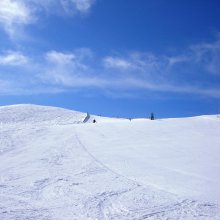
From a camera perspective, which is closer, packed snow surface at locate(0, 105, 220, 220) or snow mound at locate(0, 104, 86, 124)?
packed snow surface at locate(0, 105, 220, 220)

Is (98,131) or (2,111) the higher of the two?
(2,111)

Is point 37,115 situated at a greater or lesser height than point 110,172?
greater

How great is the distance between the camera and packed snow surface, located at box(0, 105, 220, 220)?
36.3 feet

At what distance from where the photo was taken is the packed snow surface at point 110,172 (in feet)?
36.3

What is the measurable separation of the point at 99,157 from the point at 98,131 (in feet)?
27.3

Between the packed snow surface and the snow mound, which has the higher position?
the snow mound

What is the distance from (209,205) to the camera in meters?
11.6

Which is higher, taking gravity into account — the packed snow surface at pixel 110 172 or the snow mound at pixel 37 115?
the snow mound at pixel 37 115

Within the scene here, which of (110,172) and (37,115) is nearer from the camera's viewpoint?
(110,172)

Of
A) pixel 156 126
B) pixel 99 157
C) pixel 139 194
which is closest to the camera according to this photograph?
pixel 139 194

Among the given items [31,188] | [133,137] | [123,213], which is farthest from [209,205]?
[133,137]

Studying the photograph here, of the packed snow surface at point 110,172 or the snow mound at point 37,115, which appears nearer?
the packed snow surface at point 110,172

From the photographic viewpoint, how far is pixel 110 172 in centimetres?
1548

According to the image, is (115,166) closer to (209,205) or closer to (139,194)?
(139,194)
